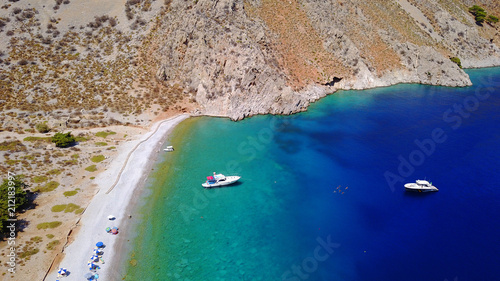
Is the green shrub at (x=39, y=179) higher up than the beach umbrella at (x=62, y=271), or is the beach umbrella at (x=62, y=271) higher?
the green shrub at (x=39, y=179)

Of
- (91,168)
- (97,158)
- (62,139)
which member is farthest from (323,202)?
(62,139)

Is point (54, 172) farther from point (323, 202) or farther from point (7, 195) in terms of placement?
point (323, 202)

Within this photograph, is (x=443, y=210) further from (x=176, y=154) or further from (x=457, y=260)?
(x=176, y=154)

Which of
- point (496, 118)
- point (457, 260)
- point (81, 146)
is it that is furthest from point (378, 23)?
point (81, 146)

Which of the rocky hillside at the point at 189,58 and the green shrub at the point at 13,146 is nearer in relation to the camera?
the green shrub at the point at 13,146

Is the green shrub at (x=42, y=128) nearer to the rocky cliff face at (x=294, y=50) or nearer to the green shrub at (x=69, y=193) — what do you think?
the green shrub at (x=69, y=193)

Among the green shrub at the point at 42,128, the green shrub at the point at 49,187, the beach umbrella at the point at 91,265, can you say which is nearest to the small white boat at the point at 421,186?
the beach umbrella at the point at 91,265
